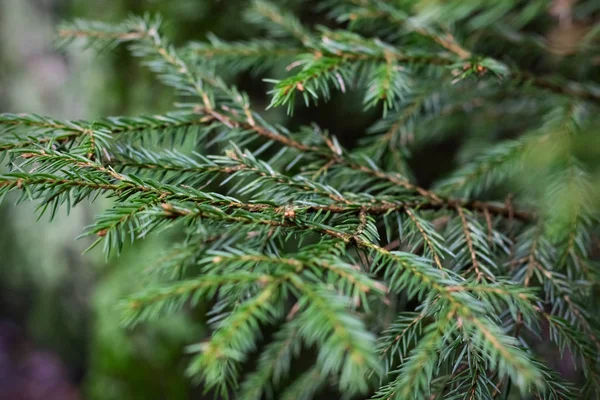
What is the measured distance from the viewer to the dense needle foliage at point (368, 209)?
1.50 feet

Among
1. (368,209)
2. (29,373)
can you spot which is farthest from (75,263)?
(368,209)

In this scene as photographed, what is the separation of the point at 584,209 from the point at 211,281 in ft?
2.15

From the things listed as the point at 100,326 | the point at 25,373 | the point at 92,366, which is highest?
the point at 100,326

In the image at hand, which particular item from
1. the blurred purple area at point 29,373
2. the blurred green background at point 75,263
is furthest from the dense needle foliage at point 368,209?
A: the blurred purple area at point 29,373

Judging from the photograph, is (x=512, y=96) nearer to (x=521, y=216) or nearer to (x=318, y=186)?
(x=521, y=216)

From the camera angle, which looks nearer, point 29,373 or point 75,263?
point 75,263

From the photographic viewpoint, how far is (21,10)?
205 centimetres

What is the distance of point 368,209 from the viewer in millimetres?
629

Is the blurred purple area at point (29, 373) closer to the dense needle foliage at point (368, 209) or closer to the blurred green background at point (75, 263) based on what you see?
the blurred green background at point (75, 263)

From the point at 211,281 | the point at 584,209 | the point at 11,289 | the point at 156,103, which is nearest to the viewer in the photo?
the point at 211,281

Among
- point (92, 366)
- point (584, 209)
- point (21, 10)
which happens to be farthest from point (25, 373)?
point (584, 209)

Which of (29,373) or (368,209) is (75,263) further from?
(368,209)

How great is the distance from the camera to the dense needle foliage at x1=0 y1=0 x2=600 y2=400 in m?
0.46

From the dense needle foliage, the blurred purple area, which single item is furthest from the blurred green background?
the dense needle foliage
